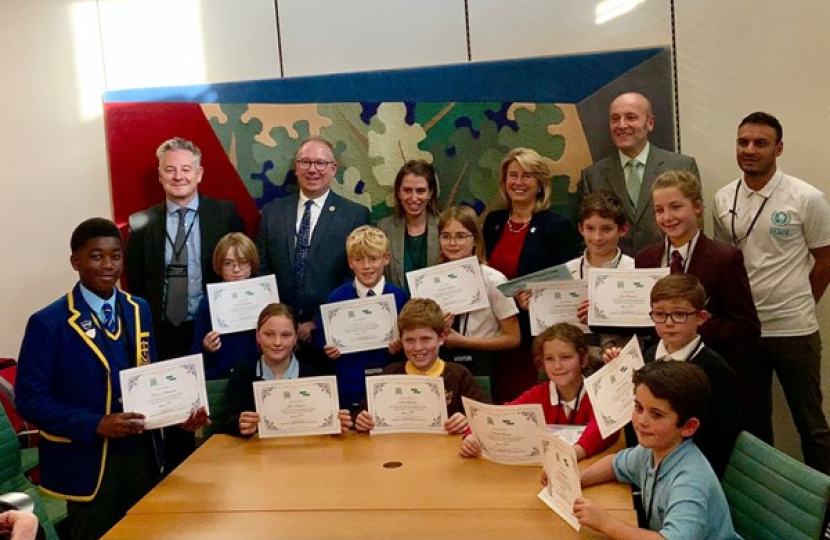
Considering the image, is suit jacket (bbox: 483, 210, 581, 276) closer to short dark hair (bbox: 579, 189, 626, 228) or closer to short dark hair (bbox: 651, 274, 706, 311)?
short dark hair (bbox: 579, 189, 626, 228)

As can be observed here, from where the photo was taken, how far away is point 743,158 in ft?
13.9

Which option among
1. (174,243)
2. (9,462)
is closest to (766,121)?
(174,243)

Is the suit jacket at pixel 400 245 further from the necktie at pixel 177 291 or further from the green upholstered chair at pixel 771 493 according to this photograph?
the green upholstered chair at pixel 771 493

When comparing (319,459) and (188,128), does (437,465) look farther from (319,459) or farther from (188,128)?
(188,128)

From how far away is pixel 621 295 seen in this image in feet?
12.1

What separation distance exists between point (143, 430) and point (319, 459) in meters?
0.73

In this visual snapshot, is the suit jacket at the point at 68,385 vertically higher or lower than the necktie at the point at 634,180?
lower

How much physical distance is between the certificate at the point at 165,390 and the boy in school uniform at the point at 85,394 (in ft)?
0.18

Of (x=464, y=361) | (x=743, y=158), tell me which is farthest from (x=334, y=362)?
(x=743, y=158)

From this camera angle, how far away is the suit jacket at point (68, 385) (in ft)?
11.1

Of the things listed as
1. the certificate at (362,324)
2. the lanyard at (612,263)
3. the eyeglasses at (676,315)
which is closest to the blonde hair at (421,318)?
→ the certificate at (362,324)

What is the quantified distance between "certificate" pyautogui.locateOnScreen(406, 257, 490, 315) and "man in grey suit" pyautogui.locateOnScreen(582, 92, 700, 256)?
86 cm

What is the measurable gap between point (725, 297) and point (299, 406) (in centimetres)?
184

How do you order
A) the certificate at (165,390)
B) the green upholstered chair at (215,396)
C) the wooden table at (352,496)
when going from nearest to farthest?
1. the wooden table at (352,496)
2. the certificate at (165,390)
3. the green upholstered chair at (215,396)
